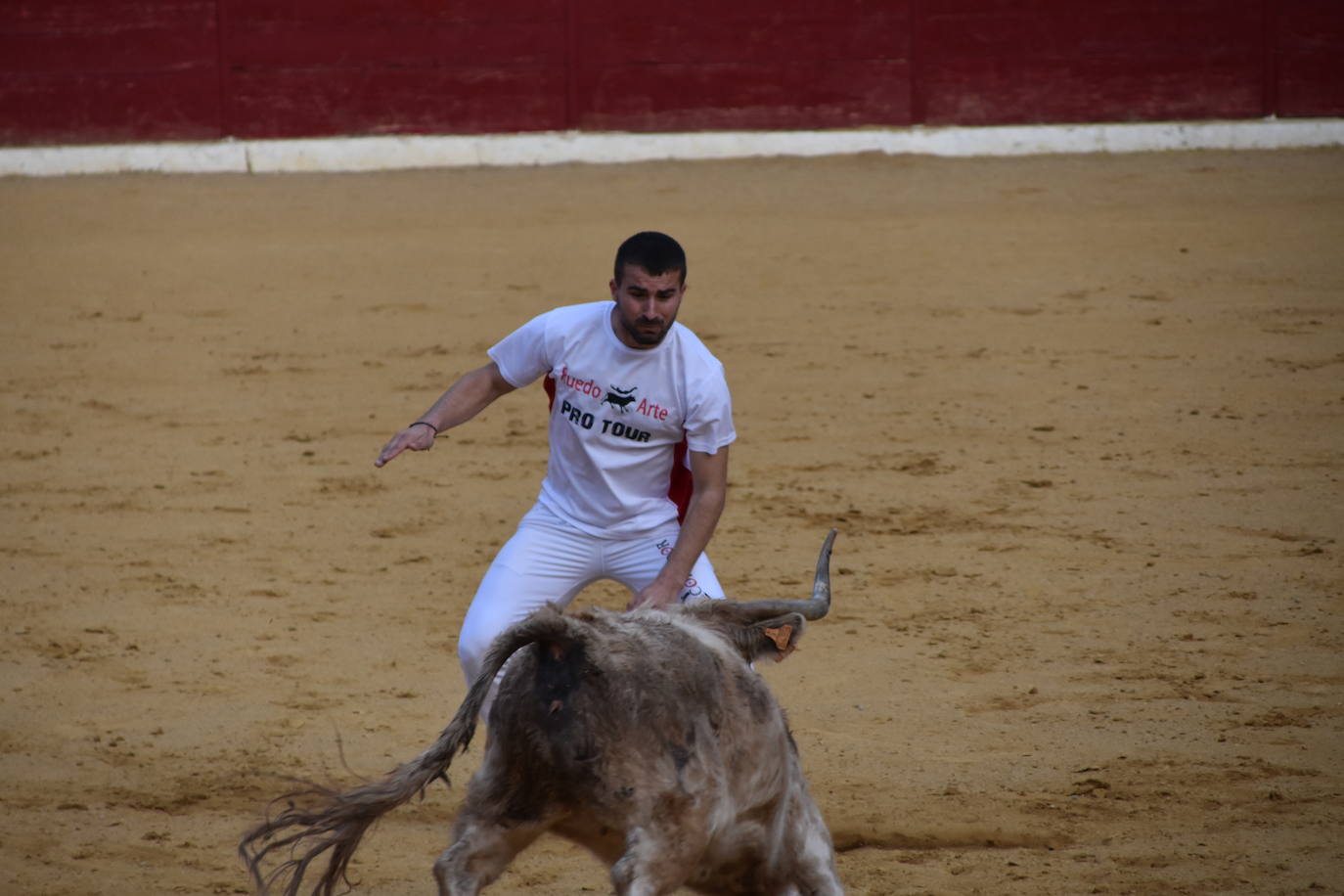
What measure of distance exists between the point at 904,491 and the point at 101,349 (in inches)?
183

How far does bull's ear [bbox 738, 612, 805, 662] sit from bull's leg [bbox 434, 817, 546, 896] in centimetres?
60

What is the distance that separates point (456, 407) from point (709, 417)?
598 millimetres

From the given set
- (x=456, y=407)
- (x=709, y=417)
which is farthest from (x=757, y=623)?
(x=456, y=407)

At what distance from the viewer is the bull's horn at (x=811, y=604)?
3.33m

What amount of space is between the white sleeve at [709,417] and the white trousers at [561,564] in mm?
300

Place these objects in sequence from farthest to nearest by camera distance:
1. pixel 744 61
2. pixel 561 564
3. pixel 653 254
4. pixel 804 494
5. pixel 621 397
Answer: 1. pixel 744 61
2. pixel 804 494
3. pixel 561 564
4. pixel 621 397
5. pixel 653 254

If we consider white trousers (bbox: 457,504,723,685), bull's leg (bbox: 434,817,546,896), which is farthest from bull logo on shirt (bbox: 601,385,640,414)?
bull's leg (bbox: 434,817,546,896)

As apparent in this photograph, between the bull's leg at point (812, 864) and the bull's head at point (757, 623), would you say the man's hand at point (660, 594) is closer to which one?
the bull's head at point (757, 623)

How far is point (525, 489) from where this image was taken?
699 centimetres

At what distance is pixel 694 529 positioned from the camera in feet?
12.1

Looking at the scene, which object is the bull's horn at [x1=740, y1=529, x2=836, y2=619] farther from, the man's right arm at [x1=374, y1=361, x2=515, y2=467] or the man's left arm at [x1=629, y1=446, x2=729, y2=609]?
the man's right arm at [x1=374, y1=361, x2=515, y2=467]

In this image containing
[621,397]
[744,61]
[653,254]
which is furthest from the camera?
[744,61]

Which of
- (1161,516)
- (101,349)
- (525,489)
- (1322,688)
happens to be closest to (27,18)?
(101,349)

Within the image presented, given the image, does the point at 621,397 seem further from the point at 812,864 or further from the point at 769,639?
the point at 812,864
